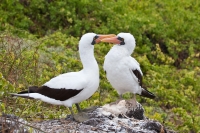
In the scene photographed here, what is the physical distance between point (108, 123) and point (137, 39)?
7.61 metres

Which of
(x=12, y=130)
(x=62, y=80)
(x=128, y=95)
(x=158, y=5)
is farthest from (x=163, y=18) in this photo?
(x=12, y=130)

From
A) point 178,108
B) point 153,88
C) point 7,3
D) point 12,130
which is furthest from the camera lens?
point 7,3

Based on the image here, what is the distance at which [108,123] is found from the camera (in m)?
6.34

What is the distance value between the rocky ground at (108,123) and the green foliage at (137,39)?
2.13m

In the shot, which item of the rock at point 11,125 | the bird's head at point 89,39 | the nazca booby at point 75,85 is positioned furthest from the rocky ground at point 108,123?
the bird's head at point 89,39

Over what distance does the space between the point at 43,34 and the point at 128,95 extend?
A: 3.87 meters

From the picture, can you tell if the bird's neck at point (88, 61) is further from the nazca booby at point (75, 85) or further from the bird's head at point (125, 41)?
the bird's head at point (125, 41)

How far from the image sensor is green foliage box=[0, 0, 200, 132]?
10539 mm

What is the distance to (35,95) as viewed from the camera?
20.1ft

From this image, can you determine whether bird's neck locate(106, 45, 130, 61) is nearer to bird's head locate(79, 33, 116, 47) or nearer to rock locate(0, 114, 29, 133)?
bird's head locate(79, 33, 116, 47)

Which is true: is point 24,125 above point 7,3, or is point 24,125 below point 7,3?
below

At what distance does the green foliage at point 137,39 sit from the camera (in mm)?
10539

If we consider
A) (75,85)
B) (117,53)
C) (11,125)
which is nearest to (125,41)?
(117,53)

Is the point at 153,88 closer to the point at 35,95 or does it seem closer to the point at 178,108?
the point at 178,108
